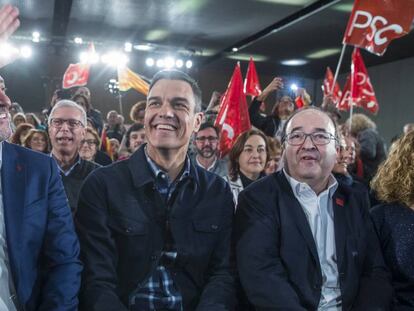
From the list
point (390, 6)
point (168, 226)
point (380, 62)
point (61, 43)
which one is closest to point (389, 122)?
point (380, 62)

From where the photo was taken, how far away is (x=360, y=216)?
7.83 feet

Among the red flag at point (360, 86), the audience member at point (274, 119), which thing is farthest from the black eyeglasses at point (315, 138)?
the red flag at point (360, 86)

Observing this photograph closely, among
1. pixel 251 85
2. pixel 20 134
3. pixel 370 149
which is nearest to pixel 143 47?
pixel 251 85

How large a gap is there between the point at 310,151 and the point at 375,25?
335 cm

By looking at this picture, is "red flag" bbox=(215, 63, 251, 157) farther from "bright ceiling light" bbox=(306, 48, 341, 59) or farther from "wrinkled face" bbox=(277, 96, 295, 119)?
"bright ceiling light" bbox=(306, 48, 341, 59)

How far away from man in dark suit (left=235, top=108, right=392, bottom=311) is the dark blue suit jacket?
2.53ft

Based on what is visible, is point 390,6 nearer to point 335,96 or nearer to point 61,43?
point 335,96

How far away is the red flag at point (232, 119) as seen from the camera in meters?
5.39

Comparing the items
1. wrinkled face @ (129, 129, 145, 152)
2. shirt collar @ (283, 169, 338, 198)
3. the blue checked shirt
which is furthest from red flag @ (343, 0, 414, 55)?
the blue checked shirt

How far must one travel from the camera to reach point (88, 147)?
448 centimetres

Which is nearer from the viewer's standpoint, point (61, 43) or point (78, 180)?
point (78, 180)

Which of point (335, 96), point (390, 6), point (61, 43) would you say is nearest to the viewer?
point (390, 6)

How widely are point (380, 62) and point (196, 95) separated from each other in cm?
1387

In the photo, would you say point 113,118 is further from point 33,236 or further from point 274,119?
point 33,236
